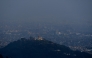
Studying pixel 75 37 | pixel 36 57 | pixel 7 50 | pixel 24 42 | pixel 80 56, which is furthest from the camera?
pixel 75 37

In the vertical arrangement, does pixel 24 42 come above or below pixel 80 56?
above

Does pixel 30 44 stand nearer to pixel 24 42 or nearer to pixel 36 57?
pixel 24 42

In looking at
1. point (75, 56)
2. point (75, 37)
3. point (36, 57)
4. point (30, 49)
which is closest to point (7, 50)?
point (30, 49)

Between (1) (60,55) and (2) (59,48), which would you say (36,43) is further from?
(1) (60,55)

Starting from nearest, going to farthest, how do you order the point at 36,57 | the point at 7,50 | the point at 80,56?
the point at 36,57 < the point at 80,56 < the point at 7,50

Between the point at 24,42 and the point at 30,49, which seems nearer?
the point at 30,49

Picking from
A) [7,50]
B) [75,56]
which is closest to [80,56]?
[75,56]
